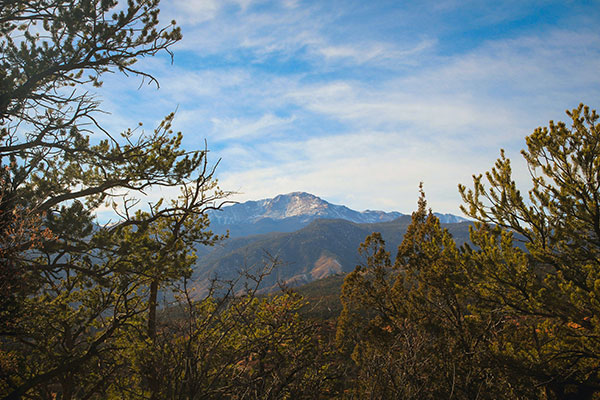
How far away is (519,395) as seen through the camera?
27.9 ft

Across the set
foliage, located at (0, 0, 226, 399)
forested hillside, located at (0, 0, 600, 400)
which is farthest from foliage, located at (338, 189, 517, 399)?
foliage, located at (0, 0, 226, 399)

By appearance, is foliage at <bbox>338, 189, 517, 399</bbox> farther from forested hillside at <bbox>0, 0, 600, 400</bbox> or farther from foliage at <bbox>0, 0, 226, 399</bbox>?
foliage at <bbox>0, 0, 226, 399</bbox>

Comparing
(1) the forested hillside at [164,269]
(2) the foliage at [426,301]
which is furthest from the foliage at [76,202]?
(2) the foliage at [426,301]

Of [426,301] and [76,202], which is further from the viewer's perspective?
[426,301]

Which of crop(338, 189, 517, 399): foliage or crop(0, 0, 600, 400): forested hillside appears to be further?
crop(338, 189, 517, 399): foliage

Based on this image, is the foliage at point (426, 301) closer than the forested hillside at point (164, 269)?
No

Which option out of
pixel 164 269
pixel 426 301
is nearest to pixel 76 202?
pixel 164 269

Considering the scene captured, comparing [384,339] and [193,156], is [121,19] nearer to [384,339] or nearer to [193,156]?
[193,156]

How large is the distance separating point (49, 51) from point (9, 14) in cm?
94

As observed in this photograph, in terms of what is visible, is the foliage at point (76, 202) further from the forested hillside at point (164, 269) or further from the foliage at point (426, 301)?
the foliage at point (426, 301)

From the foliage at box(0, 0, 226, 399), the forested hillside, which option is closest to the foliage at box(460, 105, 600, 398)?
the forested hillside

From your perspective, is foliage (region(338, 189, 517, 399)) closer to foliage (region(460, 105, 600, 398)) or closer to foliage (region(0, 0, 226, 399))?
foliage (region(460, 105, 600, 398))

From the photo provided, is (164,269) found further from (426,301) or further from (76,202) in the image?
(426,301)

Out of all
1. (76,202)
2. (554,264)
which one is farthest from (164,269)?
(554,264)
